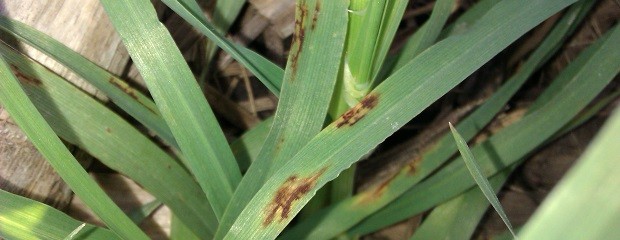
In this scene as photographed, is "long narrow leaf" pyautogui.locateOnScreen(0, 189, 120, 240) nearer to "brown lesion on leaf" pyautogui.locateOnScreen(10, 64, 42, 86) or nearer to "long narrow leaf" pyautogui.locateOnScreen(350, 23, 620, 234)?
"brown lesion on leaf" pyautogui.locateOnScreen(10, 64, 42, 86)

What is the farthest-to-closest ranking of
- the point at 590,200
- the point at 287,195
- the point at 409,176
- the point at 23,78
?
the point at 409,176 < the point at 23,78 < the point at 287,195 < the point at 590,200

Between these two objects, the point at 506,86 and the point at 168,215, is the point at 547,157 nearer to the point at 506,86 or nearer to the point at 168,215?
the point at 506,86

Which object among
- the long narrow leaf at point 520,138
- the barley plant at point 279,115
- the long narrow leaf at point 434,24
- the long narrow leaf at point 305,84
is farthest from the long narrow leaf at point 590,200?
Result: the long narrow leaf at point 520,138

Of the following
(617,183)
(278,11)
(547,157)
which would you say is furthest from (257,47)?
(617,183)

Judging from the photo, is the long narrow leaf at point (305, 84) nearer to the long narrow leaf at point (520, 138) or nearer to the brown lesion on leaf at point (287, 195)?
the brown lesion on leaf at point (287, 195)

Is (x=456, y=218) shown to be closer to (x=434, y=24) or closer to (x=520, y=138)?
(x=520, y=138)

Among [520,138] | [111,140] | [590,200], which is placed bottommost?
[590,200]

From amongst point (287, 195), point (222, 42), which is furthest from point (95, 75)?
point (287, 195)
